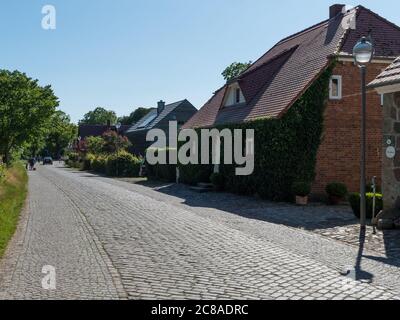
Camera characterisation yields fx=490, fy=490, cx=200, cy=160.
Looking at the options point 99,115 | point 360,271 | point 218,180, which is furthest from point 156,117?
point 99,115

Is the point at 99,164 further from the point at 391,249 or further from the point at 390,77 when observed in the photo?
the point at 391,249

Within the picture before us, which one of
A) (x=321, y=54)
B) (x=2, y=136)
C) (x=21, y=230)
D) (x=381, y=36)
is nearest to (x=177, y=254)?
(x=21, y=230)

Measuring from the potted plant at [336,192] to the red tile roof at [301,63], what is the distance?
330cm

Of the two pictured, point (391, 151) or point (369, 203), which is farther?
point (369, 203)

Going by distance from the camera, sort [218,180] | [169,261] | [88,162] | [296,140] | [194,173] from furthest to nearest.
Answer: [88,162] < [194,173] < [218,180] < [296,140] < [169,261]

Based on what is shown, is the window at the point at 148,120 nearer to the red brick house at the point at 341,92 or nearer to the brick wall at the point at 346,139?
the red brick house at the point at 341,92

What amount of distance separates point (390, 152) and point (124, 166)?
32.3m

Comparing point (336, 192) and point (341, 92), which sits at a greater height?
point (341, 92)

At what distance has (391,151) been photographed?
38.7ft

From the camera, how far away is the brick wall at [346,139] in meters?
18.9

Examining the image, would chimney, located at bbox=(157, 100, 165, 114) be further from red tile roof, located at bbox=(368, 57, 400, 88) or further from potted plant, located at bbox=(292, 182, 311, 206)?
red tile roof, located at bbox=(368, 57, 400, 88)
